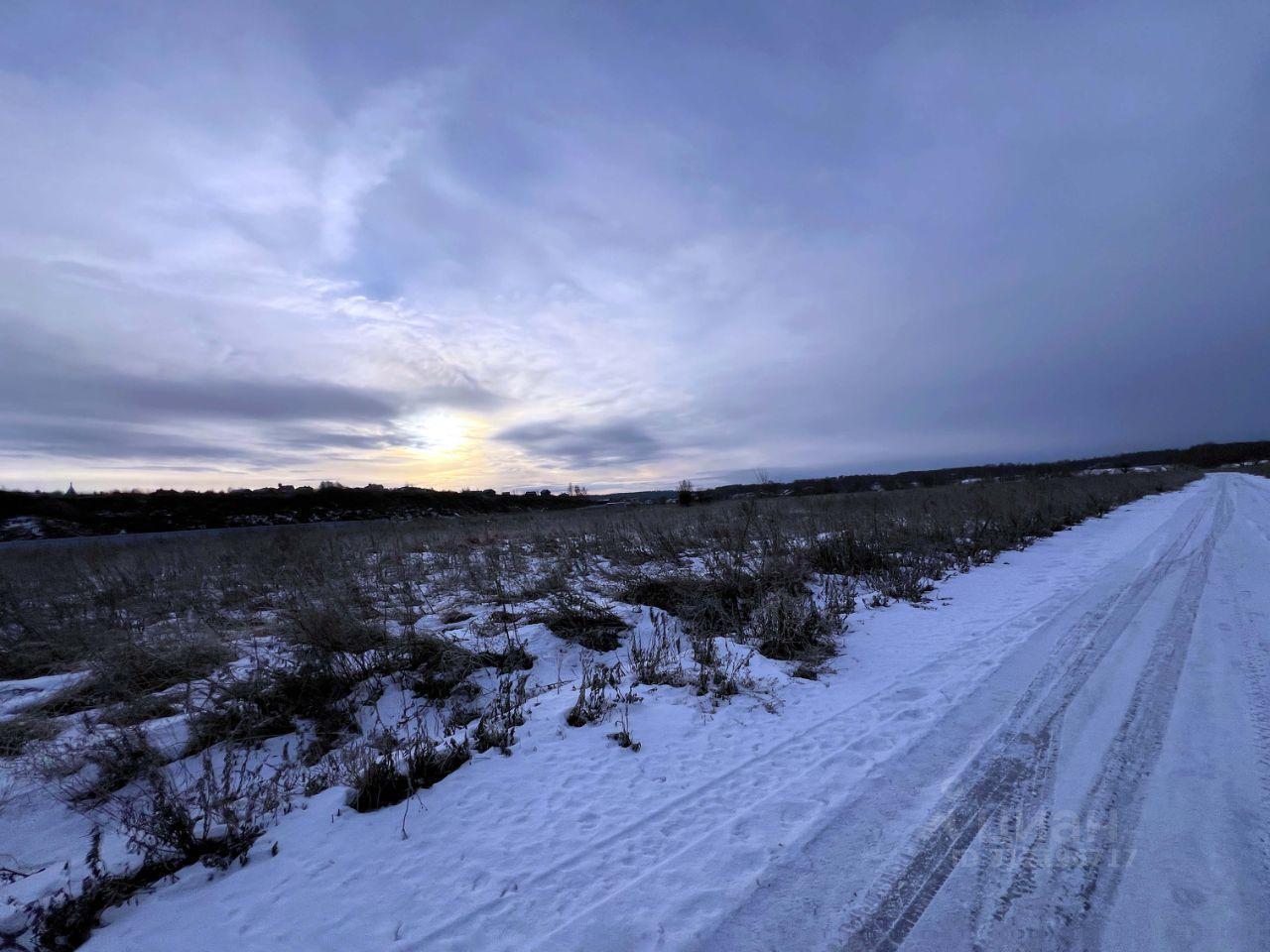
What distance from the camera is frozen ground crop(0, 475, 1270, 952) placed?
208 centimetres

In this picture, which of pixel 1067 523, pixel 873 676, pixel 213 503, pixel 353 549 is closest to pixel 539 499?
pixel 213 503

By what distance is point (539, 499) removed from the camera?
2035 inches

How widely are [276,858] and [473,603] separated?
487cm

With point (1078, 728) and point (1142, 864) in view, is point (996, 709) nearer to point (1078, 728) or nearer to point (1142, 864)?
point (1078, 728)

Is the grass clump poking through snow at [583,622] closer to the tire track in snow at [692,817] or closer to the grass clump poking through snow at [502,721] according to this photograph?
the grass clump poking through snow at [502,721]

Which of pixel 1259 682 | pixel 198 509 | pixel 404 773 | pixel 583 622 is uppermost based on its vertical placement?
pixel 198 509

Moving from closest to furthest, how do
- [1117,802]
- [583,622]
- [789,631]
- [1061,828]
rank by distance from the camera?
[1061,828]
[1117,802]
[789,631]
[583,622]

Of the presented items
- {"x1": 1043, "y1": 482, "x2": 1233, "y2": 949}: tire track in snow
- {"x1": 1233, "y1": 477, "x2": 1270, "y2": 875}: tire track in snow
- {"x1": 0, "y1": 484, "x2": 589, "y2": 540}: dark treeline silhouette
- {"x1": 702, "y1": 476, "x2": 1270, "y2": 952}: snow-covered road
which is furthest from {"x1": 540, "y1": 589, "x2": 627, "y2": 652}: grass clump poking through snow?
{"x1": 0, "y1": 484, "x2": 589, "y2": 540}: dark treeline silhouette

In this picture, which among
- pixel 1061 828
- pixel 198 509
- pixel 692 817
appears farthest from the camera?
pixel 198 509

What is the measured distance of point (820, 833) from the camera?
259 cm

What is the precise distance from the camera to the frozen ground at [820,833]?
208 centimetres

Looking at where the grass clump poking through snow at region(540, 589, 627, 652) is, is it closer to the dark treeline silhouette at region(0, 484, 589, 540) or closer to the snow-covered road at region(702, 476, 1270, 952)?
the snow-covered road at region(702, 476, 1270, 952)

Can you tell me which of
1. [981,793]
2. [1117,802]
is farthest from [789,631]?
[1117,802]

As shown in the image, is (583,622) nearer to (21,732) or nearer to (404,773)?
(404,773)
